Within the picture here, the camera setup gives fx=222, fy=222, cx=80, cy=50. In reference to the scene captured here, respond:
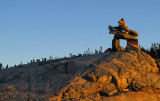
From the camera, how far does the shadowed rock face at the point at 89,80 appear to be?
645 centimetres

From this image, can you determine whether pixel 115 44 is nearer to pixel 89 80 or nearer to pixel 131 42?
pixel 131 42

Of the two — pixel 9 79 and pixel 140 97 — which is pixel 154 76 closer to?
pixel 140 97

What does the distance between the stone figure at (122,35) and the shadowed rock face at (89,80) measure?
4.45 ft

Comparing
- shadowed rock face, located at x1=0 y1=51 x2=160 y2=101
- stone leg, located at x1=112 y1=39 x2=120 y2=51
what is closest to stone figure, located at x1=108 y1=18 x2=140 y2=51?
stone leg, located at x1=112 y1=39 x2=120 y2=51

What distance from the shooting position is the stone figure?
9.76 m

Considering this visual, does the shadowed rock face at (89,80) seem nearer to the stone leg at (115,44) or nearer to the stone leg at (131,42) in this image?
the stone leg at (115,44)

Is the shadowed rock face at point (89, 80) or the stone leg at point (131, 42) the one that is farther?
the stone leg at point (131, 42)

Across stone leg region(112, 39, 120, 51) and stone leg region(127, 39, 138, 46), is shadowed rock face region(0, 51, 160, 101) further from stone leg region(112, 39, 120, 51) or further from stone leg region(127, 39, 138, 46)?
stone leg region(127, 39, 138, 46)

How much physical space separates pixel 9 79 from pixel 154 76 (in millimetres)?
5212

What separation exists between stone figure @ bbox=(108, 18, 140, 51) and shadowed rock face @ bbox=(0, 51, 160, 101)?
4.45 feet

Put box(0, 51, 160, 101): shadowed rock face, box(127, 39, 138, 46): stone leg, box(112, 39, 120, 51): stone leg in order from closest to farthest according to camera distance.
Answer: box(0, 51, 160, 101): shadowed rock face < box(112, 39, 120, 51): stone leg < box(127, 39, 138, 46): stone leg

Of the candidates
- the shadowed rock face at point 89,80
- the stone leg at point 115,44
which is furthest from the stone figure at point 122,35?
the shadowed rock face at point 89,80

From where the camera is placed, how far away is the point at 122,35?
9742 millimetres

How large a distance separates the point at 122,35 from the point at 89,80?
3624 mm
